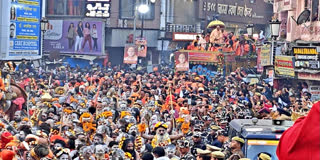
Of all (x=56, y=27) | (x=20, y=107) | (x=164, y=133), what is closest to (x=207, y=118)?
(x=164, y=133)

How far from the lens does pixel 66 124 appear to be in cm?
1392

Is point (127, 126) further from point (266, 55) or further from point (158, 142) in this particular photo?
point (266, 55)

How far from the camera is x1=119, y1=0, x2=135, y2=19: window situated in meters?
62.4

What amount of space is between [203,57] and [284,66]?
523 centimetres

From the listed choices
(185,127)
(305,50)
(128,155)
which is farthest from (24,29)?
(128,155)

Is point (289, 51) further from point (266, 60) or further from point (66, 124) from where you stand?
point (66, 124)

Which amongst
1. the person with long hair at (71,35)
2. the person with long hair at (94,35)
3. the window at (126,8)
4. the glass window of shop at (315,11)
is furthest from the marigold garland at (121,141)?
the window at (126,8)

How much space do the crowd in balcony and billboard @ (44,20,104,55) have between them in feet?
58.4

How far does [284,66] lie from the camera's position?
30844mm

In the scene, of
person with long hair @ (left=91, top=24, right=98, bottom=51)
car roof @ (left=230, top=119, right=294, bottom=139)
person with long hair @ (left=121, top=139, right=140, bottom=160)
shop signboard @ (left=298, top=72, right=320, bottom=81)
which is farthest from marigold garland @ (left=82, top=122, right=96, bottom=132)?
person with long hair @ (left=91, top=24, right=98, bottom=51)

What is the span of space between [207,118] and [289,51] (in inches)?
695

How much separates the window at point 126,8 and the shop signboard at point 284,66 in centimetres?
3212

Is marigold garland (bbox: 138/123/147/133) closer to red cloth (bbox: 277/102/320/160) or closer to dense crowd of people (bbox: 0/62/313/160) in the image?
dense crowd of people (bbox: 0/62/313/160)

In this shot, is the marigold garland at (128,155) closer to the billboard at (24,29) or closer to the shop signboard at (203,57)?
the billboard at (24,29)
